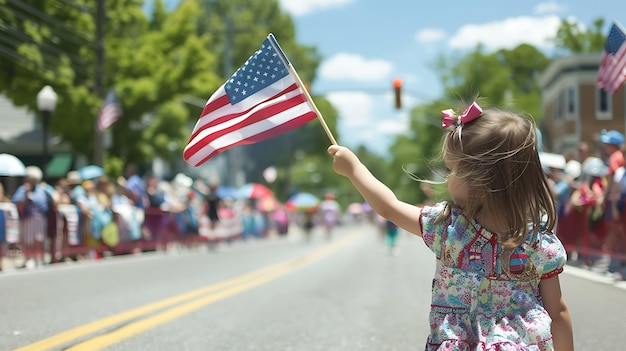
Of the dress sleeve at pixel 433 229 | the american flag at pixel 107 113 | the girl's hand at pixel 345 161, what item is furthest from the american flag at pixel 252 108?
the american flag at pixel 107 113

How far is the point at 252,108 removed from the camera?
371cm

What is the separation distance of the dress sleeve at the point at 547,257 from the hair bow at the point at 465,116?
0.48 meters

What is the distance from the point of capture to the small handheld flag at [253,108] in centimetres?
355

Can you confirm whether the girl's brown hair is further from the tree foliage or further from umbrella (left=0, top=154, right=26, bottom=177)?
the tree foliage

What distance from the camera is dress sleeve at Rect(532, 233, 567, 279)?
269 centimetres

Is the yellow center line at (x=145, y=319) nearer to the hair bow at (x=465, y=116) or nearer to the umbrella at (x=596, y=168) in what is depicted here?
the hair bow at (x=465, y=116)

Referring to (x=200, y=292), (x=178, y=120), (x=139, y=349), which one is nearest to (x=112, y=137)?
(x=178, y=120)

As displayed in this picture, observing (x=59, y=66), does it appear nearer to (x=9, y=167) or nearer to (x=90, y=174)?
(x=90, y=174)

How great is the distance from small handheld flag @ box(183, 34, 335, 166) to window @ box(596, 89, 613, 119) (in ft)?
134

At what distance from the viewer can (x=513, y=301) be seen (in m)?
2.71

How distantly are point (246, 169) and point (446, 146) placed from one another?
8028 centimetres

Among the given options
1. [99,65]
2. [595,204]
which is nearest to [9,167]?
[99,65]

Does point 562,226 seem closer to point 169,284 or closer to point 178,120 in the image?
point 169,284

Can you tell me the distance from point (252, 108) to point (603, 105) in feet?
136
